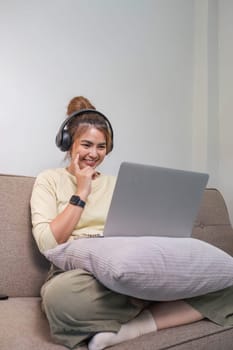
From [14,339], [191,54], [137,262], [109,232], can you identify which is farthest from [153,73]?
[14,339]

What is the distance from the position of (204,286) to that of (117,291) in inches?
8.9

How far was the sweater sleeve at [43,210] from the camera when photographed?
3.59 feet

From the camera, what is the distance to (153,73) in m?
2.01

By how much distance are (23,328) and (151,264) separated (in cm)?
32

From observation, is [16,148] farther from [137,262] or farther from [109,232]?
[137,262]

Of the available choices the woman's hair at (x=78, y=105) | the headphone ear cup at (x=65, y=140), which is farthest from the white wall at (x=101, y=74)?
the headphone ear cup at (x=65, y=140)

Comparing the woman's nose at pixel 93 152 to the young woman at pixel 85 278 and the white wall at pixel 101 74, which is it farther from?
the white wall at pixel 101 74

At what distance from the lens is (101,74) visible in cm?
180

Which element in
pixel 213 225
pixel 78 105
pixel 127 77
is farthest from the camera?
pixel 127 77

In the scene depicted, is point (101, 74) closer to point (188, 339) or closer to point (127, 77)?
point (127, 77)

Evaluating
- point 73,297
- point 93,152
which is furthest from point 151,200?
point 93,152

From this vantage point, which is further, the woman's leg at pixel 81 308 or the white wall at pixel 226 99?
the white wall at pixel 226 99

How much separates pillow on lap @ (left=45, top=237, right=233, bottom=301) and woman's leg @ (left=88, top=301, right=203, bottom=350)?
0.06 meters

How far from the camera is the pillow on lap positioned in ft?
2.58
